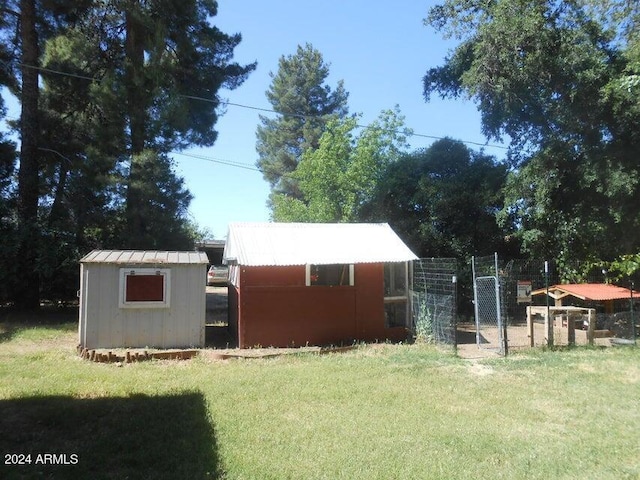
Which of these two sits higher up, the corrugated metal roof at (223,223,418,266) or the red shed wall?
the corrugated metal roof at (223,223,418,266)

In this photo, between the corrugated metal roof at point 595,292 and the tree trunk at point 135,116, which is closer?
the corrugated metal roof at point 595,292

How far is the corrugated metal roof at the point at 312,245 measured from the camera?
37.4 feet

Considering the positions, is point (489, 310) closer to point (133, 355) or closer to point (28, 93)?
point (133, 355)

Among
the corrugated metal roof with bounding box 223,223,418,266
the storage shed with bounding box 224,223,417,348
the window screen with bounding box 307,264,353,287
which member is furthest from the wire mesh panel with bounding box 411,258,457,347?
the window screen with bounding box 307,264,353,287

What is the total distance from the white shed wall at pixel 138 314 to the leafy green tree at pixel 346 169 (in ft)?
40.4

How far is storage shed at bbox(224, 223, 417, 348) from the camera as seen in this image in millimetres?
11219

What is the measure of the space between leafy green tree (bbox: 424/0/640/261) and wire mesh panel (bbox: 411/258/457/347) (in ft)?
18.3

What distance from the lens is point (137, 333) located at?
10.6 meters

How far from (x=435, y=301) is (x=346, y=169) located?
43.9ft

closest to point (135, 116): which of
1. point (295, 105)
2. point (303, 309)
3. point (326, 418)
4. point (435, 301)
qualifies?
point (303, 309)

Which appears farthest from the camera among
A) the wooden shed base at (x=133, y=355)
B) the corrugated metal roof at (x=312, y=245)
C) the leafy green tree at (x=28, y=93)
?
the leafy green tree at (x=28, y=93)

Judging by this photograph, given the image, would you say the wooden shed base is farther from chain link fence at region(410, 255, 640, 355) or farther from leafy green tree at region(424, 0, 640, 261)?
leafy green tree at region(424, 0, 640, 261)

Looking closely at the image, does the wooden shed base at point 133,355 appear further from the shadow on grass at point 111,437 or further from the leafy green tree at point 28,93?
the leafy green tree at point 28,93

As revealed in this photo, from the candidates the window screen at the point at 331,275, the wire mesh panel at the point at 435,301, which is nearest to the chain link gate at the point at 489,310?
the wire mesh panel at the point at 435,301
